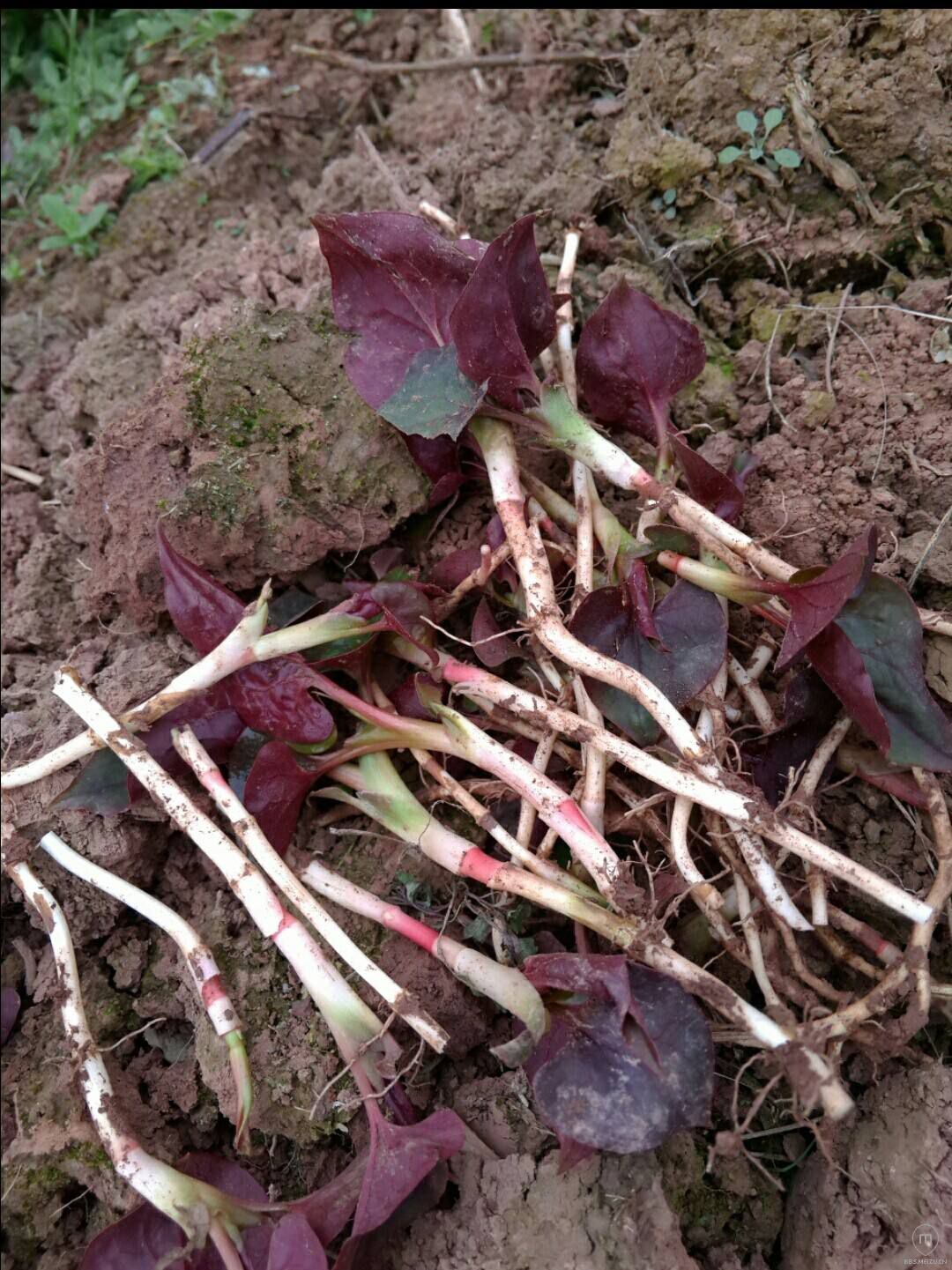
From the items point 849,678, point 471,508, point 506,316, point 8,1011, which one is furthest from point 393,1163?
point 506,316

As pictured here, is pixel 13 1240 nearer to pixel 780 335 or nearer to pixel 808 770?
pixel 808 770

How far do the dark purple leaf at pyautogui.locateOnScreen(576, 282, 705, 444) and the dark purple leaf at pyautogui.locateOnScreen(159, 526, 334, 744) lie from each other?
25.8 inches

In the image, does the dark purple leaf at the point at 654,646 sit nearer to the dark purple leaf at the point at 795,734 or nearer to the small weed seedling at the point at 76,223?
the dark purple leaf at the point at 795,734

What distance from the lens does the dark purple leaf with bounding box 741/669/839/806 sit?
1.26 meters

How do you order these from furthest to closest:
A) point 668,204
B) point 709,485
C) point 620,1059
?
point 668,204 → point 709,485 → point 620,1059

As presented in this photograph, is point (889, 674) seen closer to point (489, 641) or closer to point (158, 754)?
point (489, 641)

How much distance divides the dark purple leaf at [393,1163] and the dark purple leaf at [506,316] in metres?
1.03

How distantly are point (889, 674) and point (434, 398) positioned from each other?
745 mm

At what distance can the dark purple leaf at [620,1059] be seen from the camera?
3.55ft

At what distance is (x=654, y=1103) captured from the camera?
1.08 meters

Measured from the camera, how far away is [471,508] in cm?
156

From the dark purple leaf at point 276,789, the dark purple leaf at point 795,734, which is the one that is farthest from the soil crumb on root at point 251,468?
the dark purple leaf at point 795,734

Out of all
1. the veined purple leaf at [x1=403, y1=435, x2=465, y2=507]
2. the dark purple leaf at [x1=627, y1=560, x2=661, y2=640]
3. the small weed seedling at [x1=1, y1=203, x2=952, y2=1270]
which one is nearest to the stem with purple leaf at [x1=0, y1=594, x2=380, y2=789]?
the small weed seedling at [x1=1, y1=203, x2=952, y2=1270]

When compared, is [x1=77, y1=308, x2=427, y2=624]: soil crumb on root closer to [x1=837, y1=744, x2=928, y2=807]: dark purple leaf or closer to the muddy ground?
the muddy ground
